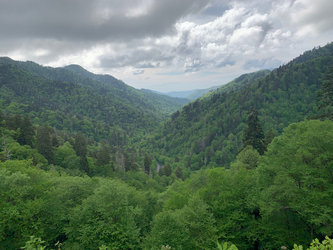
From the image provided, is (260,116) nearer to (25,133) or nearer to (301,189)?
(301,189)

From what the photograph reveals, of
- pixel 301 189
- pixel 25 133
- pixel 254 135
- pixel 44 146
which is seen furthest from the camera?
pixel 25 133

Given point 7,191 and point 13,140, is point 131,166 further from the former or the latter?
point 7,191

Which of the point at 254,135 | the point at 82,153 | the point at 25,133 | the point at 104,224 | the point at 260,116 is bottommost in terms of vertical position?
the point at 260,116

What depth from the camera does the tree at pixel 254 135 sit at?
1603 inches

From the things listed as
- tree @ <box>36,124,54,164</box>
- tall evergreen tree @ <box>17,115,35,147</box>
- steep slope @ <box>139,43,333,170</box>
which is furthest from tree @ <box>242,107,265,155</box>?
steep slope @ <box>139,43,333,170</box>

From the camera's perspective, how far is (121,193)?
25453 millimetres

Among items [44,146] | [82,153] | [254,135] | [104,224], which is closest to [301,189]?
[104,224]

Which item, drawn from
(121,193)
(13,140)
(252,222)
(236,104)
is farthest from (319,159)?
(236,104)

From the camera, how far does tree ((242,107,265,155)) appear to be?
40.7 m

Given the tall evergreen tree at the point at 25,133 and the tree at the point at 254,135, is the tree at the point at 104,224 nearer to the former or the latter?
the tree at the point at 254,135

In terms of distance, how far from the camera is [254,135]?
4162 centimetres

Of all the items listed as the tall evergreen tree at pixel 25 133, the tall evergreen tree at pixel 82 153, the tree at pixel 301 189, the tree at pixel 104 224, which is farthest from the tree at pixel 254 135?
the tall evergreen tree at pixel 25 133

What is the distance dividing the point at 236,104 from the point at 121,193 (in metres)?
192

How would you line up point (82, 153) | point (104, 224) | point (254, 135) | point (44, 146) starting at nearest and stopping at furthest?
point (104, 224)
point (254, 135)
point (44, 146)
point (82, 153)
